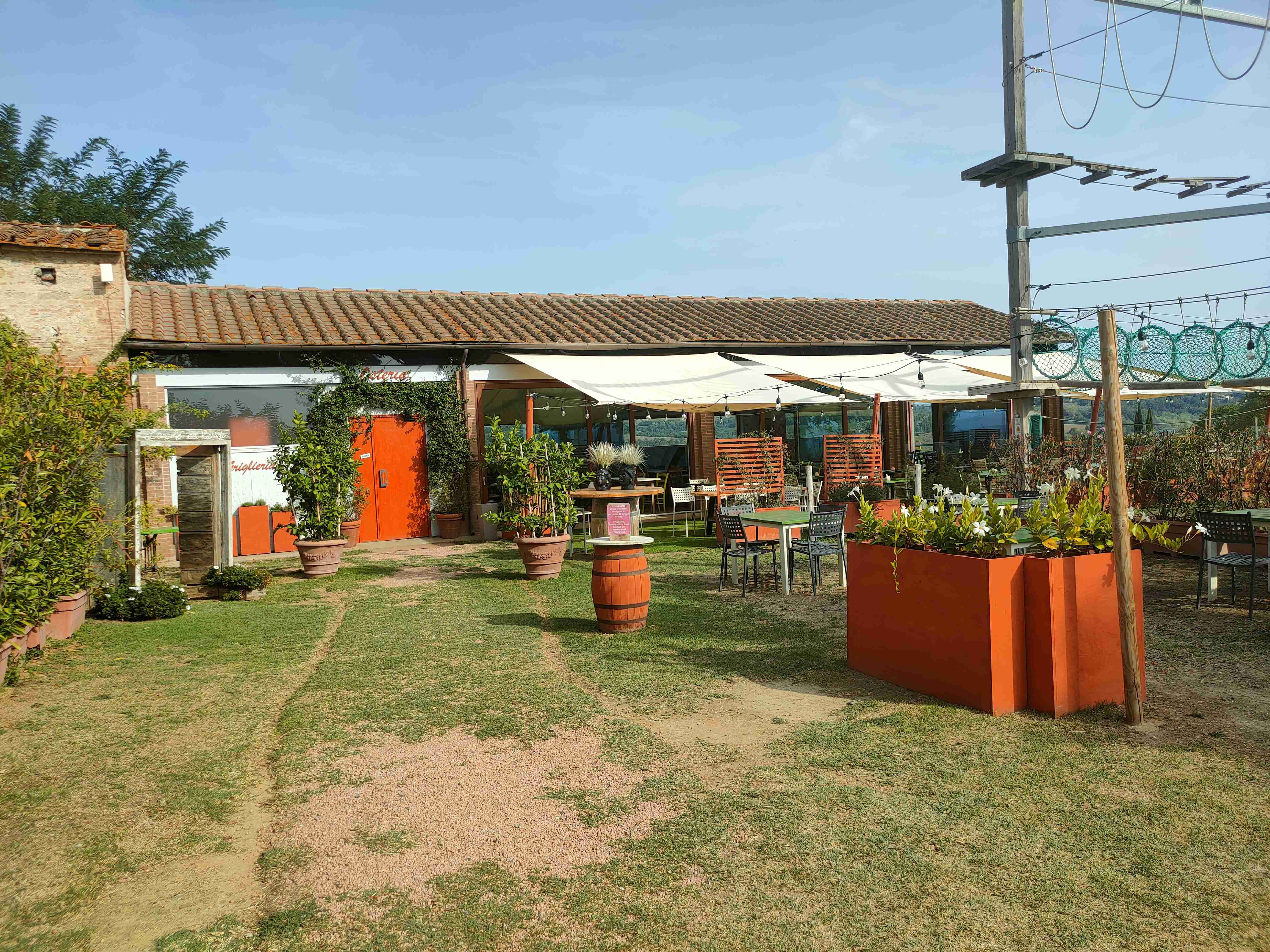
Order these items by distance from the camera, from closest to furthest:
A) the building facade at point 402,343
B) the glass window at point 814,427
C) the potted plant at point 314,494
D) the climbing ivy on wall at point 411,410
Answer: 1. the potted plant at point 314,494
2. the building facade at point 402,343
3. the climbing ivy on wall at point 411,410
4. the glass window at point 814,427

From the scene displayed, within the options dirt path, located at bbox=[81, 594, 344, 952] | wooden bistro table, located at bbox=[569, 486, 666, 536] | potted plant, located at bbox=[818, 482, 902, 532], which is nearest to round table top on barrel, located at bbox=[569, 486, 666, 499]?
wooden bistro table, located at bbox=[569, 486, 666, 536]

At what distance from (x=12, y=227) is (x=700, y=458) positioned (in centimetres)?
1096

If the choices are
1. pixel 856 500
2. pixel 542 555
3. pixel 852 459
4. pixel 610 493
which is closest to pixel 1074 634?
pixel 856 500

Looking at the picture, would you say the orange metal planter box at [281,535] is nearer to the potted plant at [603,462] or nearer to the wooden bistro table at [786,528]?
the potted plant at [603,462]

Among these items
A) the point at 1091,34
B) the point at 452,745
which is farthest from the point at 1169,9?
the point at 452,745

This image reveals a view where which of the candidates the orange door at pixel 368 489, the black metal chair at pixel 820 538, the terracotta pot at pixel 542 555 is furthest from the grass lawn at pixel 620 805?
the orange door at pixel 368 489

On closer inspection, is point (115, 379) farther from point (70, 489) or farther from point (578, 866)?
point (578, 866)

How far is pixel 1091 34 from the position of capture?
345 inches

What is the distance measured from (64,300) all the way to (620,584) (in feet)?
29.7

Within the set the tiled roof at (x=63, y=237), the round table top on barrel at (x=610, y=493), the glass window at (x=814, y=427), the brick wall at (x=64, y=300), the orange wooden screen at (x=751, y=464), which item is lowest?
the round table top on barrel at (x=610, y=493)

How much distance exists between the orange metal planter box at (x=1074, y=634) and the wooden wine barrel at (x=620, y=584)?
9.94 feet

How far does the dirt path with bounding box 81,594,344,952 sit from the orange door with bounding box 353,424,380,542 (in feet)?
33.4

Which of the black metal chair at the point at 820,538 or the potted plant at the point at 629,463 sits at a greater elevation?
the potted plant at the point at 629,463

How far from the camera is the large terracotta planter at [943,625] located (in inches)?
185
